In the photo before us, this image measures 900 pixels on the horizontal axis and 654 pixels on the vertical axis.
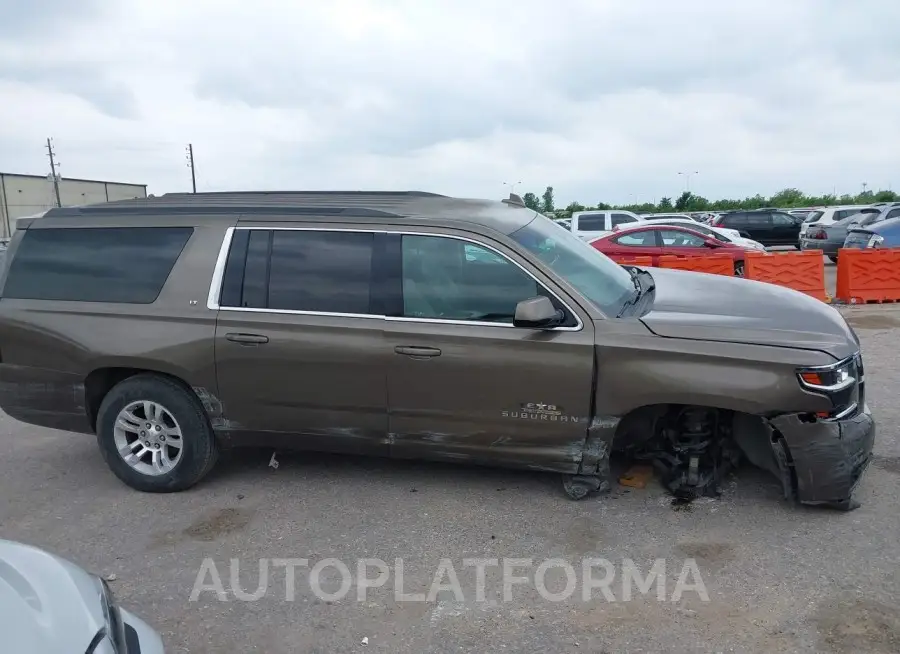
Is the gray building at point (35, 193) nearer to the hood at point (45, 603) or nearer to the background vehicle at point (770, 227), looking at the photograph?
the background vehicle at point (770, 227)

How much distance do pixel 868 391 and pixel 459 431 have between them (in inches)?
168

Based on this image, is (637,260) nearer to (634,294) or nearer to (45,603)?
(634,294)

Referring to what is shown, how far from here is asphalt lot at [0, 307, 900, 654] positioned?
11.1ft

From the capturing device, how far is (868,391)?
22.2ft

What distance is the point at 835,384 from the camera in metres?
4.08

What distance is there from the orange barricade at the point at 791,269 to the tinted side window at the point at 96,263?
31.9 feet

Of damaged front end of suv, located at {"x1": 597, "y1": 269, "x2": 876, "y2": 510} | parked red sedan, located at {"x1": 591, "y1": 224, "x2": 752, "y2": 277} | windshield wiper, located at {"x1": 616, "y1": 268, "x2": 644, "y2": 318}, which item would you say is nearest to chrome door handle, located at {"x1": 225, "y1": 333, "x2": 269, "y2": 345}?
damaged front end of suv, located at {"x1": 597, "y1": 269, "x2": 876, "y2": 510}

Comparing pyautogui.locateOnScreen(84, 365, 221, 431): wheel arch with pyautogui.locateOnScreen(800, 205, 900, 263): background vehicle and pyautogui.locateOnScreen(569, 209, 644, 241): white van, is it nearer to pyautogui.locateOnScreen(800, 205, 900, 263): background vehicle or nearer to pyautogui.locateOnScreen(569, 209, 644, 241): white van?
pyautogui.locateOnScreen(800, 205, 900, 263): background vehicle

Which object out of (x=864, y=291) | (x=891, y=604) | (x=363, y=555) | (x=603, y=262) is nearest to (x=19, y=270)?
(x=363, y=555)

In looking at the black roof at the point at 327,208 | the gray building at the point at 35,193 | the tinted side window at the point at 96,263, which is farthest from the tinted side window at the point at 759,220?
the gray building at the point at 35,193

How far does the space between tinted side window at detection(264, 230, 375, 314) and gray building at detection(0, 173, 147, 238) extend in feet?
166

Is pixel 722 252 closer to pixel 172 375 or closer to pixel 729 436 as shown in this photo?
pixel 729 436

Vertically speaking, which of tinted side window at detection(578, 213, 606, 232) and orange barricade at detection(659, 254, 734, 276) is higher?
tinted side window at detection(578, 213, 606, 232)

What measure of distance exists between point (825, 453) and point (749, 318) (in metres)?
0.84
